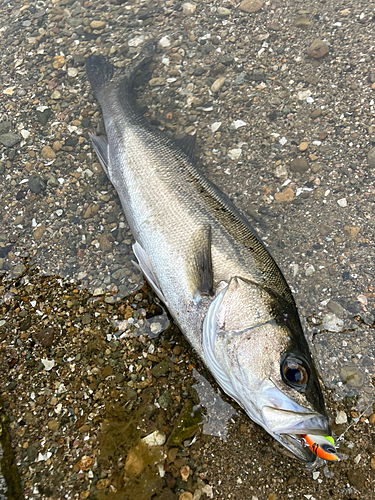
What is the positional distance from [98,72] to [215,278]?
121 inches

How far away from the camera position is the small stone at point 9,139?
4.08m

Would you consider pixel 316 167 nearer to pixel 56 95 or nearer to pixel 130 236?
pixel 130 236

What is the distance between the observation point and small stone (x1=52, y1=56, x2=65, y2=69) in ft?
15.0

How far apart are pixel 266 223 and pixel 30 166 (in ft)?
8.74

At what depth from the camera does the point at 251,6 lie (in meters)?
4.65

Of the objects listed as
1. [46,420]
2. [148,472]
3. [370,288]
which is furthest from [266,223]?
[46,420]

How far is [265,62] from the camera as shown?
430 cm

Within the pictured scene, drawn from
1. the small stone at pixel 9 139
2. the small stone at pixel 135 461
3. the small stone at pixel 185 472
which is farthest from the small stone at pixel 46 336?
the small stone at pixel 9 139

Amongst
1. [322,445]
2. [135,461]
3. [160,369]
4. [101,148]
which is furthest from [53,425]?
[101,148]

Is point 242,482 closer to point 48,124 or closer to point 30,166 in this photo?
point 30,166

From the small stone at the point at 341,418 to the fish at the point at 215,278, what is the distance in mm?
458

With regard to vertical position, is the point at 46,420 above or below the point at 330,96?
below

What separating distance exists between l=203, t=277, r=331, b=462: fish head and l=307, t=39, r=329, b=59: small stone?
3.24 metres

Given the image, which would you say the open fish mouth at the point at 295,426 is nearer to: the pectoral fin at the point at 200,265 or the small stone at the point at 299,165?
the pectoral fin at the point at 200,265
